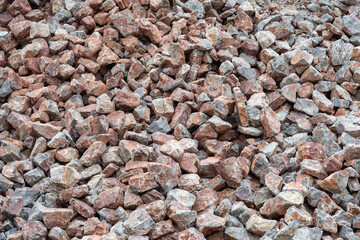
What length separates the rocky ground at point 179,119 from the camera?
2.57 metres

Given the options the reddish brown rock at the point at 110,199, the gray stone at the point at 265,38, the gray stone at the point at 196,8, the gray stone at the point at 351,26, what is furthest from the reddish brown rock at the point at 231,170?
the gray stone at the point at 351,26

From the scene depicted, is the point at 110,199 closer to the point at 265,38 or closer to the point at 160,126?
the point at 160,126

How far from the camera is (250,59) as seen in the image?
3.76 meters

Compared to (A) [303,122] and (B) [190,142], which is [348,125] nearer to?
(A) [303,122]

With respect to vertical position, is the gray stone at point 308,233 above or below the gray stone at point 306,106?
below

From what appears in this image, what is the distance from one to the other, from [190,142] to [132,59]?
1097mm

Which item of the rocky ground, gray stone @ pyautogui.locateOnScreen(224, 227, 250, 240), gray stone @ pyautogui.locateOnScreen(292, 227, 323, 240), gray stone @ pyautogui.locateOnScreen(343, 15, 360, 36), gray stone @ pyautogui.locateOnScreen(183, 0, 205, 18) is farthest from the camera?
gray stone @ pyautogui.locateOnScreen(183, 0, 205, 18)

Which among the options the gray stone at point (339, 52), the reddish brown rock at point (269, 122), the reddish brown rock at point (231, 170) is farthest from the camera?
the gray stone at point (339, 52)

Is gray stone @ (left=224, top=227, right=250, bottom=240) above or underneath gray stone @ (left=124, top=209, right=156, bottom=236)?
underneath

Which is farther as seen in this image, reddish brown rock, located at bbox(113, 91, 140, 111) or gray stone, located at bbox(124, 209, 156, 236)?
reddish brown rock, located at bbox(113, 91, 140, 111)

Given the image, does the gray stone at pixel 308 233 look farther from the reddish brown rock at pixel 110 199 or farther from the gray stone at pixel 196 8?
the gray stone at pixel 196 8

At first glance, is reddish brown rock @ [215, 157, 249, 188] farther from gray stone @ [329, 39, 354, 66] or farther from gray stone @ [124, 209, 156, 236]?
gray stone @ [329, 39, 354, 66]

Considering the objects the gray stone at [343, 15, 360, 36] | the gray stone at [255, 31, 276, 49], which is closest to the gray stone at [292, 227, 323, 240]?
the gray stone at [255, 31, 276, 49]

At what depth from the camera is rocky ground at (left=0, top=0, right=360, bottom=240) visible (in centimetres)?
257
